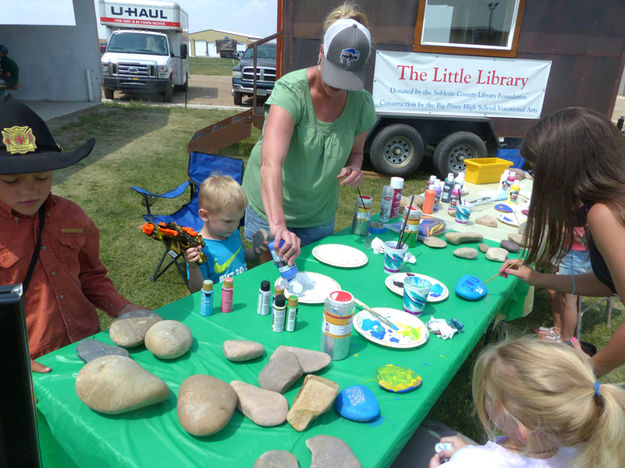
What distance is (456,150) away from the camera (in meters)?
6.80

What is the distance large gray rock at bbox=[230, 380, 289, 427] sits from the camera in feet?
4.04

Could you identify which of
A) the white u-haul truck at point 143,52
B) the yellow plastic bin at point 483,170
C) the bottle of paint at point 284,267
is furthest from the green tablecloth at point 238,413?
the white u-haul truck at point 143,52

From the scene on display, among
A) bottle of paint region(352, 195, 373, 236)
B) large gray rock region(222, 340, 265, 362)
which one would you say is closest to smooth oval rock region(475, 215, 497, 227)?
bottle of paint region(352, 195, 373, 236)

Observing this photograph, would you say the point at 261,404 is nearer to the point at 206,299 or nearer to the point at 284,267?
the point at 206,299

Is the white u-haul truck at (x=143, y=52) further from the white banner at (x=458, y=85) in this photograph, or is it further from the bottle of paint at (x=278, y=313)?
the bottle of paint at (x=278, y=313)

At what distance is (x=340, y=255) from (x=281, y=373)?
1.10 meters

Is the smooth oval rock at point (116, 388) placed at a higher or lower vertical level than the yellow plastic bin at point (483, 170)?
higher

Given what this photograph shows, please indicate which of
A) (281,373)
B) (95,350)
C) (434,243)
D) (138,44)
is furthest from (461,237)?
(138,44)

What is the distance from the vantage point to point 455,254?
2.55 metres

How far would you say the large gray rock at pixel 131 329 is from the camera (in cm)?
146

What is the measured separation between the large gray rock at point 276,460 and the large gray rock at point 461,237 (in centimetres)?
193

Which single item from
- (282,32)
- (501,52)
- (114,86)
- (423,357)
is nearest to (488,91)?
(501,52)

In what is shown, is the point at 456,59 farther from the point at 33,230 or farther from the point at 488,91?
the point at 33,230

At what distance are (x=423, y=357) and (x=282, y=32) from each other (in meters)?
5.56
